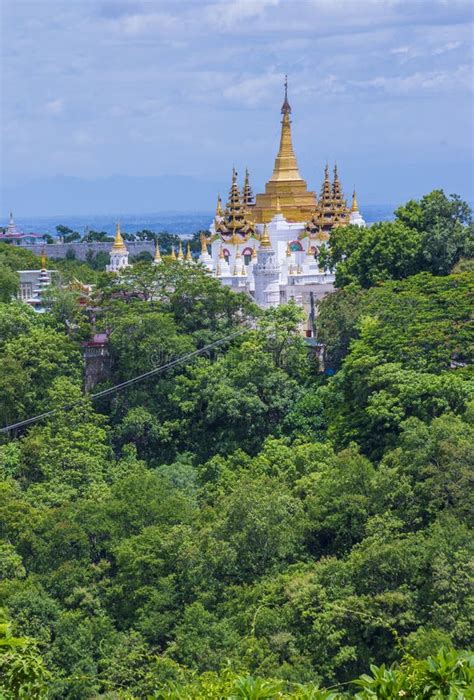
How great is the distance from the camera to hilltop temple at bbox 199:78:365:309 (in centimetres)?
5978

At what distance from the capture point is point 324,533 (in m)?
34.5

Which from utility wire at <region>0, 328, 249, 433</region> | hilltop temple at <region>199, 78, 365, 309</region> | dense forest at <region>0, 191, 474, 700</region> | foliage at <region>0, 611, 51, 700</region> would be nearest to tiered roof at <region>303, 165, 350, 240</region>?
hilltop temple at <region>199, 78, 365, 309</region>

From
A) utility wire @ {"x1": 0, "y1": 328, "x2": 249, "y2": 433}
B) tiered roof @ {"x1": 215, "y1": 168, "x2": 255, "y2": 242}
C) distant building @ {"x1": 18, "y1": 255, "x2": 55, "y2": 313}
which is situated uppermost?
tiered roof @ {"x1": 215, "y1": 168, "x2": 255, "y2": 242}

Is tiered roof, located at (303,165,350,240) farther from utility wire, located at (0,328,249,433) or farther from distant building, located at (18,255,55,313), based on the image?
utility wire, located at (0,328,249,433)

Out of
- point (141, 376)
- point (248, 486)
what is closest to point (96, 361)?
point (141, 376)

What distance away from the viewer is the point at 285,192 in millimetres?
67000

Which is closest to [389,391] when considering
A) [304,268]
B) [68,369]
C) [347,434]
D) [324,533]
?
[347,434]

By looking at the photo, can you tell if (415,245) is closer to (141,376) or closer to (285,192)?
(141,376)

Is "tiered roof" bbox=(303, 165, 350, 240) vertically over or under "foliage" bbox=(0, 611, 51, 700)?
over

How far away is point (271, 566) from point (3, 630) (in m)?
16.2

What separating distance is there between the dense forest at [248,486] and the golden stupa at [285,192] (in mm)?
11906

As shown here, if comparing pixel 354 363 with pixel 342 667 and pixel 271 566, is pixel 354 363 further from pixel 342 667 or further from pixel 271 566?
pixel 342 667

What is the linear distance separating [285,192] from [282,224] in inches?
142

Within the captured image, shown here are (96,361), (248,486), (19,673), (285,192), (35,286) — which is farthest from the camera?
(285,192)
